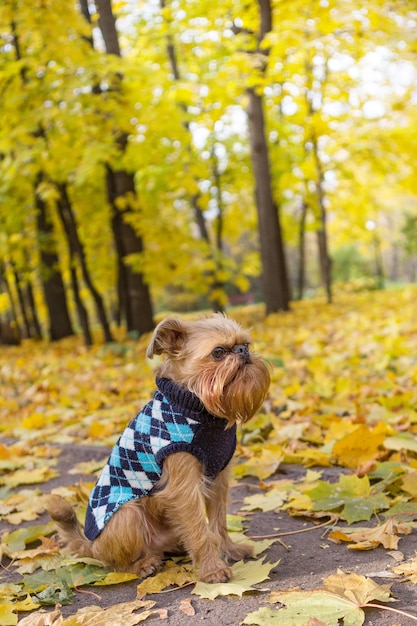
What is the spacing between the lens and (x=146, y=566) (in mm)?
3330

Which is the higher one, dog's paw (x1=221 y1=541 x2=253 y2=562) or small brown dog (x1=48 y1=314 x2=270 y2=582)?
small brown dog (x1=48 y1=314 x2=270 y2=582)

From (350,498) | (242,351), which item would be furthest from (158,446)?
(350,498)

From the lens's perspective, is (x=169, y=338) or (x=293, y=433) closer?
(x=169, y=338)

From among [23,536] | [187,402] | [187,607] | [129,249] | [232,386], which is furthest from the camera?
[129,249]

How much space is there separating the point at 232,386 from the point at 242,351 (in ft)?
0.56

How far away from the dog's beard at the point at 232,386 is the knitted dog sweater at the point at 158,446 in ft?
0.44

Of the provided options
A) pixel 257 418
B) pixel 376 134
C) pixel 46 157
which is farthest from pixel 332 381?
pixel 376 134

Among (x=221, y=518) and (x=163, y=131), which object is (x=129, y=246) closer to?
(x=163, y=131)

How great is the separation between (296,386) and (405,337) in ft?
9.93

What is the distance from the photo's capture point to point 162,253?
45.3 ft

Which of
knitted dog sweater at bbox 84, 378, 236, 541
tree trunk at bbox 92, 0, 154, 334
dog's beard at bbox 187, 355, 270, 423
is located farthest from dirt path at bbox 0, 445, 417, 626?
tree trunk at bbox 92, 0, 154, 334

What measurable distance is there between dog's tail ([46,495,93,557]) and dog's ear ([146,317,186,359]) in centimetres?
100

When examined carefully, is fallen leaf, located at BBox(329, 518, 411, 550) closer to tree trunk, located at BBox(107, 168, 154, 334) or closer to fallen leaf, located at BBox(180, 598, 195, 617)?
fallen leaf, located at BBox(180, 598, 195, 617)

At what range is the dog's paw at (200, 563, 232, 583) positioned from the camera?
10.0 ft
